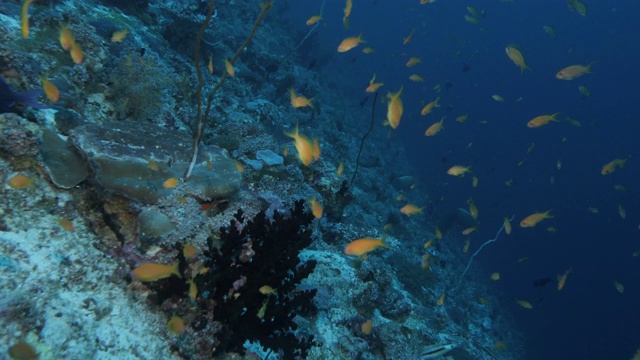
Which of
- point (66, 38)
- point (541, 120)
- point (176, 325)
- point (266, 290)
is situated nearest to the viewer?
point (176, 325)

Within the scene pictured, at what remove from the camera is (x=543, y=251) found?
130 ft

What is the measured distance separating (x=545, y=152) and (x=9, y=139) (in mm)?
76771

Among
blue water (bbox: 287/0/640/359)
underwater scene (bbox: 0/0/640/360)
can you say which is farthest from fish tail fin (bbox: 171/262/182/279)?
blue water (bbox: 287/0/640/359)

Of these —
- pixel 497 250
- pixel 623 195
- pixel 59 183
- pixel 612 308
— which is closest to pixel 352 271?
pixel 59 183

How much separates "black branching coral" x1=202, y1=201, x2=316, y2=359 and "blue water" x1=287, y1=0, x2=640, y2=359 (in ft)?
37.2

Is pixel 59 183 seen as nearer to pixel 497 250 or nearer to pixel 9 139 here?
pixel 9 139

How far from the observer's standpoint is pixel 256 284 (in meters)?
3.26

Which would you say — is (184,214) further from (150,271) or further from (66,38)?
(66,38)

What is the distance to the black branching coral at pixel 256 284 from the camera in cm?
317

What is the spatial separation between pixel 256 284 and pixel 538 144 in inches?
3029

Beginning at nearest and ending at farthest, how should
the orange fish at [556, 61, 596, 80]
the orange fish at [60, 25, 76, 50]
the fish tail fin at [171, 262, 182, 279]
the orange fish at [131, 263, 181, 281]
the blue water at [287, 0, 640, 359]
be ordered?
1. the orange fish at [131, 263, 181, 281]
2. the fish tail fin at [171, 262, 182, 279]
3. the orange fish at [60, 25, 76, 50]
4. the orange fish at [556, 61, 596, 80]
5. the blue water at [287, 0, 640, 359]

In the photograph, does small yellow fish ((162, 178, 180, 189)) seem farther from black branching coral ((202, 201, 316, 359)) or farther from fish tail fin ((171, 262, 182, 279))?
fish tail fin ((171, 262, 182, 279))

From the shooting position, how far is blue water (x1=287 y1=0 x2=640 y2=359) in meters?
30.2

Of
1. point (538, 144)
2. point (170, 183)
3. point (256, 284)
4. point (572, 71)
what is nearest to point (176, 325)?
point (256, 284)
